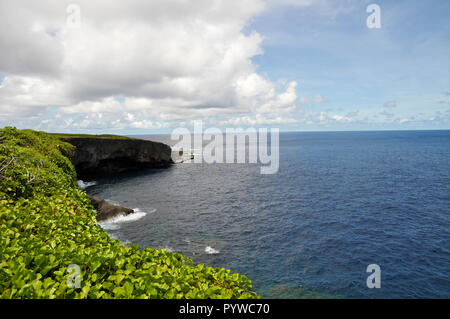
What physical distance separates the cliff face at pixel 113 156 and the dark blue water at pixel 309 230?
15.2 m

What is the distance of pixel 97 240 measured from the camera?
8234 millimetres

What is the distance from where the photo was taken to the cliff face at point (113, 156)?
6825cm

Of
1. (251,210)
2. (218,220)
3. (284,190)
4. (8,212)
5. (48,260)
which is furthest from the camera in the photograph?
(284,190)

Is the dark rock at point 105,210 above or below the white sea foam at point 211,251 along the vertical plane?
above

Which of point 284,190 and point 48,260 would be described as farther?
point 284,190

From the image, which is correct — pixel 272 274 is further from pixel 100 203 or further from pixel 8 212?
pixel 100 203

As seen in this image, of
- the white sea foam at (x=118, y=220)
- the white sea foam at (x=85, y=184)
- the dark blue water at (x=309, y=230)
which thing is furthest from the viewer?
the white sea foam at (x=85, y=184)

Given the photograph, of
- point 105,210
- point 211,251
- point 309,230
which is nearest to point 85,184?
point 105,210

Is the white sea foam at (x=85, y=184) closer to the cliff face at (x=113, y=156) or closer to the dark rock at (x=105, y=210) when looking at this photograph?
the cliff face at (x=113, y=156)

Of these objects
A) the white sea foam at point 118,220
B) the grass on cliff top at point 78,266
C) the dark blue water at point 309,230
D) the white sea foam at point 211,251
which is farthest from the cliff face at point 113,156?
the grass on cliff top at point 78,266

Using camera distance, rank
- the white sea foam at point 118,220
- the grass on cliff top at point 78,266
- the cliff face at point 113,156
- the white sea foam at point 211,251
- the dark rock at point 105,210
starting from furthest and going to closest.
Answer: the cliff face at point 113,156 < the dark rock at point 105,210 < the white sea foam at point 118,220 < the white sea foam at point 211,251 < the grass on cliff top at point 78,266
